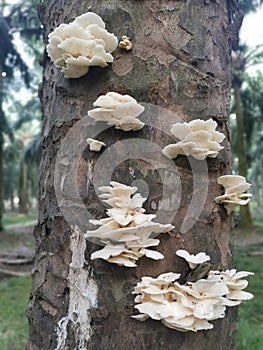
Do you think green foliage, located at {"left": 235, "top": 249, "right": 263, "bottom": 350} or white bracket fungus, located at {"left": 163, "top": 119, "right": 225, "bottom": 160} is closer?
white bracket fungus, located at {"left": 163, "top": 119, "right": 225, "bottom": 160}

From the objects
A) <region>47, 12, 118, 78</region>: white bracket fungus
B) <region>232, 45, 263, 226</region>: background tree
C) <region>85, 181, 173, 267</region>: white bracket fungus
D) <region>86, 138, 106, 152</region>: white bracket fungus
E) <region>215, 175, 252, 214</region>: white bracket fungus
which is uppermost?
<region>232, 45, 263, 226</region>: background tree

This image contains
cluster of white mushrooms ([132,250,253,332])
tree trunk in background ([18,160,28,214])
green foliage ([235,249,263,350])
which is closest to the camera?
cluster of white mushrooms ([132,250,253,332])

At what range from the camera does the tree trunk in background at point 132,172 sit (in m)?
0.85

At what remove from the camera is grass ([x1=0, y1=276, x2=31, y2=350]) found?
9.61 feet

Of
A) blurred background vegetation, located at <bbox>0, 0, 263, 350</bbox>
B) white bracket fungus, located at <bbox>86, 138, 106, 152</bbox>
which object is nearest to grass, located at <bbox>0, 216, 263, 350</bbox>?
blurred background vegetation, located at <bbox>0, 0, 263, 350</bbox>

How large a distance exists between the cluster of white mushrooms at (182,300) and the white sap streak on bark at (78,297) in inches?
4.3

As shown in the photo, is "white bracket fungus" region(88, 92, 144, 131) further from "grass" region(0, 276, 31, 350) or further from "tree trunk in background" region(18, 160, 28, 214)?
"tree trunk in background" region(18, 160, 28, 214)

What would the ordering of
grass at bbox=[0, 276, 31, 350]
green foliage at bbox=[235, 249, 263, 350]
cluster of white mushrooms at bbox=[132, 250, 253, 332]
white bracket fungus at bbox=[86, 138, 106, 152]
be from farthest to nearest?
1. grass at bbox=[0, 276, 31, 350]
2. green foliage at bbox=[235, 249, 263, 350]
3. white bracket fungus at bbox=[86, 138, 106, 152]
4. cluster of white mushrooms at bbox=[132, 250, 253, 332]

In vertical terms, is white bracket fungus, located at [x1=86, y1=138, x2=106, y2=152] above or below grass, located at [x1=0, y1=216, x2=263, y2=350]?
above

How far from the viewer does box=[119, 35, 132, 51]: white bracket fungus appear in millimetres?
945

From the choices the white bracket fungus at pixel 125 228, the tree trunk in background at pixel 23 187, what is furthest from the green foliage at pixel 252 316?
the tree trunk in background at pixel 23 187

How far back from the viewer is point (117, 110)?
2.81 ft

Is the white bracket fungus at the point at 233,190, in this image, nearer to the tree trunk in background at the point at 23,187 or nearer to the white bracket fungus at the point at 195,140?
the white bracket fungus at the point at 195,140

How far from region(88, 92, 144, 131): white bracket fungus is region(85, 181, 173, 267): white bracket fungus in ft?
0.50
